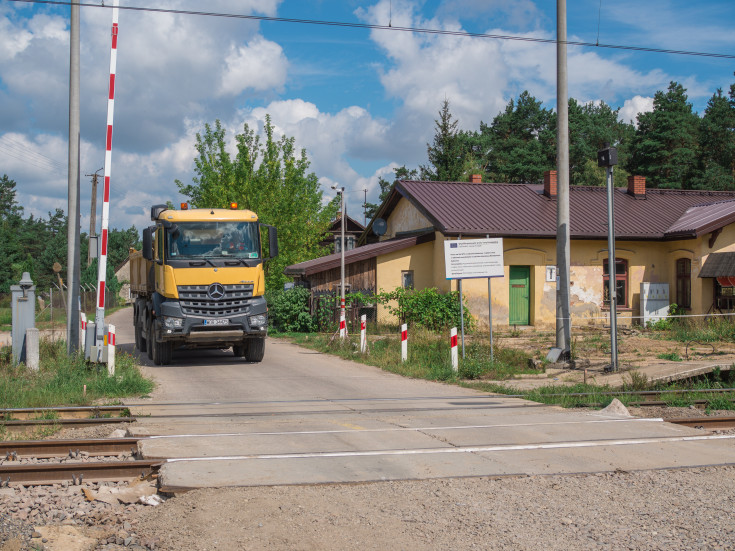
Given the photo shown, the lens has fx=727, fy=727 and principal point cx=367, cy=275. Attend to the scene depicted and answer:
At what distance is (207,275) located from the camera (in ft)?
51.7

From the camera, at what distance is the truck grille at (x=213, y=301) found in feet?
51.5

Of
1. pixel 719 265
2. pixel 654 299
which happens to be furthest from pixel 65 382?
pixel 654 299

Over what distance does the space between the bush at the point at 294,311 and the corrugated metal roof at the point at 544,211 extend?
18.6 ft

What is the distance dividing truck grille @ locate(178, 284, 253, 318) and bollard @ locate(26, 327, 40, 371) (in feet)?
10.1

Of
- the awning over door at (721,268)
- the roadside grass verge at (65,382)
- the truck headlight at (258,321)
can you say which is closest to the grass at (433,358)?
the truck headlight at (258,321)

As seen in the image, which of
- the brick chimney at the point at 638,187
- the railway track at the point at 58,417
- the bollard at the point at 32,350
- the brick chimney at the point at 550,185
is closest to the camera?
the railway track at the point at 58,417

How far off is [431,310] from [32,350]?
14777 mm

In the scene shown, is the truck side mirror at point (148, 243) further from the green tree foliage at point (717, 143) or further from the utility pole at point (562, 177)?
the green tree foliage at point (717, 143)

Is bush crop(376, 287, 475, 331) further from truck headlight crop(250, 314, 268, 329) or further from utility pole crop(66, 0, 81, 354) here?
utility pole crop(66, 0, 81, 354)

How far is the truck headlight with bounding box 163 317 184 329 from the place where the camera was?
15547mm

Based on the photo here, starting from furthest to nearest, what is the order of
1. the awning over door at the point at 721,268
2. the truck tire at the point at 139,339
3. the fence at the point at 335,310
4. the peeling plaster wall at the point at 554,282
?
the peeling plaster wall at the point at 554,282
the fence at the point at 335,310
the awning over door at the point at 721,268
the truck tire at the point at 139,339

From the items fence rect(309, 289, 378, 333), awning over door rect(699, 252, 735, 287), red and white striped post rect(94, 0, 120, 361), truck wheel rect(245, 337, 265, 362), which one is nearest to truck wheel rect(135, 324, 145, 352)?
truck wheel rect(245, 337, 265, 362)

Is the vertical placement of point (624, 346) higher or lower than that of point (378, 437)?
higher

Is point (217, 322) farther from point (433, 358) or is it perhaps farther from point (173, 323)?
point (433, 358)
